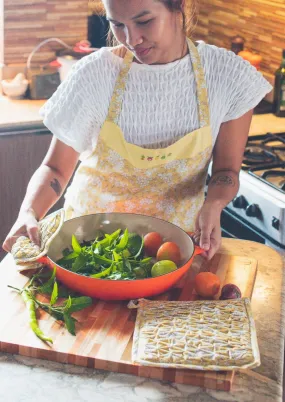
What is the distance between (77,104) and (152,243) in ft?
1.46

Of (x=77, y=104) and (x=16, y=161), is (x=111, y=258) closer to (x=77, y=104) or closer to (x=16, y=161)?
(x=77, y=104)

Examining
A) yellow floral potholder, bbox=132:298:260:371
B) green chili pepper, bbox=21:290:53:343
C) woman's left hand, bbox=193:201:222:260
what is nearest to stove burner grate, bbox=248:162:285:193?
woman's left hand, bbox=193:201:222:260

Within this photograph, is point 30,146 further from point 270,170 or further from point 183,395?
point 183,395

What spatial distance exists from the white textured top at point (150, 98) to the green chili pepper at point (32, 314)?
0.51 meters

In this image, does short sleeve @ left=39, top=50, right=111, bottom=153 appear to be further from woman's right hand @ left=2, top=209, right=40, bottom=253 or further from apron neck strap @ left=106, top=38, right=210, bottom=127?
woman's right hand @ left=2, top=209, right=40, bottom=253

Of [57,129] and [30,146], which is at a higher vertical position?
[57,129]

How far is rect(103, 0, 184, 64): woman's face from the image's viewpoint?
1.61 m

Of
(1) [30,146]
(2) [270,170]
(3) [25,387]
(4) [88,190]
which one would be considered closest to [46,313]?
(3) [25,387]

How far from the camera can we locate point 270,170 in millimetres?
2516

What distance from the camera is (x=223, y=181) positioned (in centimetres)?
188

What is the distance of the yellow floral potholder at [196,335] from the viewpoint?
128 centimetres

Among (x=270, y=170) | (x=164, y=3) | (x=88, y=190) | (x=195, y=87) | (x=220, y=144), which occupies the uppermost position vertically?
(x=164, y=3)

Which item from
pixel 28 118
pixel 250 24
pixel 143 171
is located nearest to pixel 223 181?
pixel 143 171

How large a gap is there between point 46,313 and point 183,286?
0.32m
